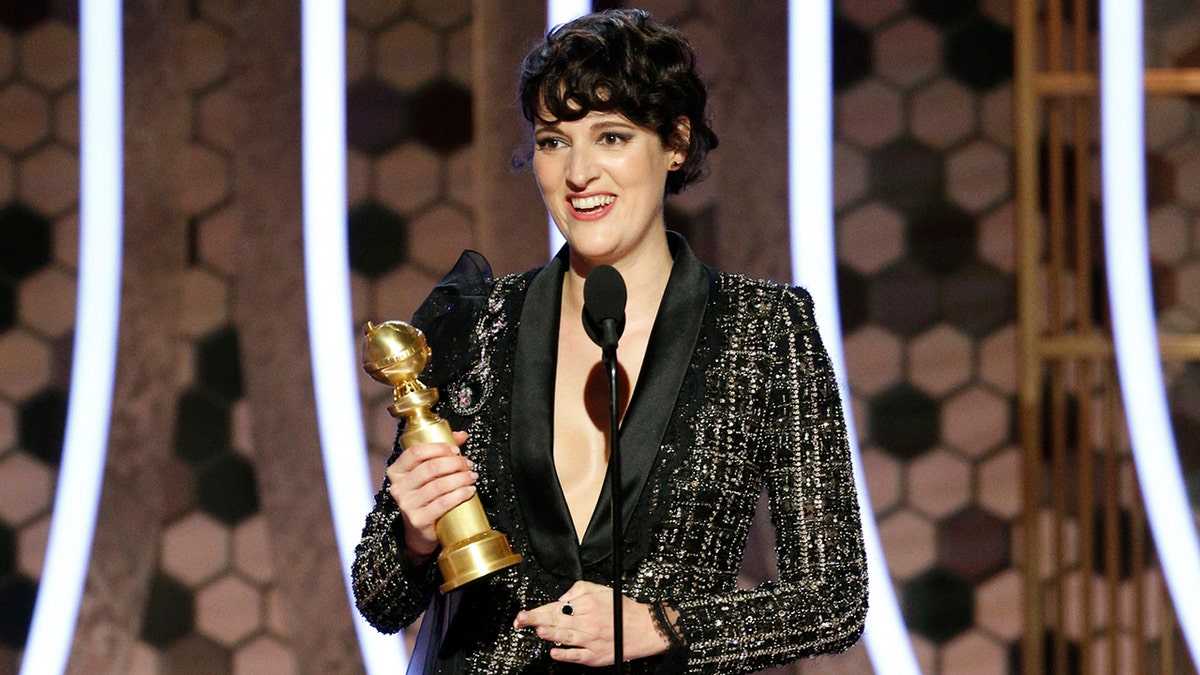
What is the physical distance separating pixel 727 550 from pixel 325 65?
149 cm

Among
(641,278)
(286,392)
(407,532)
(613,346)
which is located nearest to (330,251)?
(286,392)

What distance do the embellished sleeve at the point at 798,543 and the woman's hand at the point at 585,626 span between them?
8 centimetres

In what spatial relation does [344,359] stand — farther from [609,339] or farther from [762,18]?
[609,339]

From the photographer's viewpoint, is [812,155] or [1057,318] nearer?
[812,155]

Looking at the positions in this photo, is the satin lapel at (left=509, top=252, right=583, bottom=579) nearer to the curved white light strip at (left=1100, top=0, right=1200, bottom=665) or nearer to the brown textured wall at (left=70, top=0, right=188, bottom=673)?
the curved white light strip at (left=1100, top=0, right=1200, bottom=665)

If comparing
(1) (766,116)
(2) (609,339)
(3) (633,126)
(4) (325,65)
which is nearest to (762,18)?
(1) (766,116)

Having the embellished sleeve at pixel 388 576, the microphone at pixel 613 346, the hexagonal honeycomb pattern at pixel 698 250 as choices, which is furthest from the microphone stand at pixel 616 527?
the hexagonal honeycomb pattern at pixel 698 250

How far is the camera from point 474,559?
1.21 meters

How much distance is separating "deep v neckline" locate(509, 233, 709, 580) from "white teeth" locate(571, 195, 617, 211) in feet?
0.46

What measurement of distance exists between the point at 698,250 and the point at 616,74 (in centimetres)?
150

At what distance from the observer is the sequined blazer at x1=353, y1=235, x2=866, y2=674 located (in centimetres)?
140

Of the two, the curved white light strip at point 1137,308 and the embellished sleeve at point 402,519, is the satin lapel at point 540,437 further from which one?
the curved white light strip at point 1137,308

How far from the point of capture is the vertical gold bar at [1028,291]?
2793 mm

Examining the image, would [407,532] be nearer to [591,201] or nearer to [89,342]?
[591,201]
